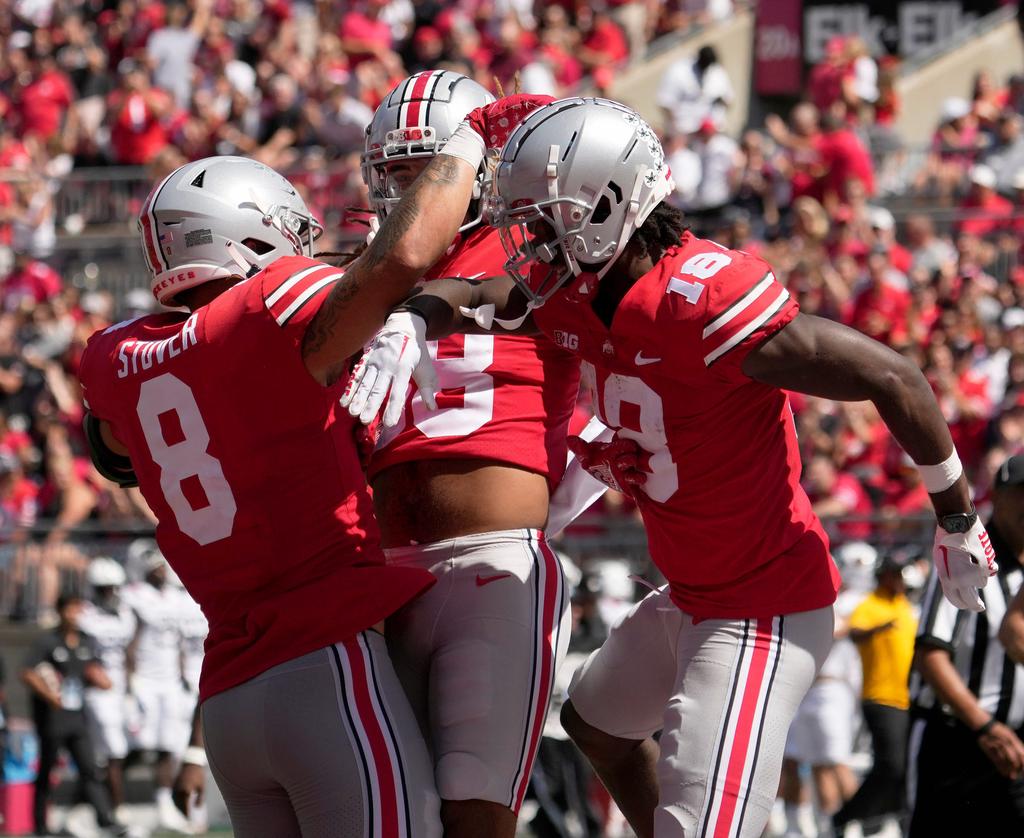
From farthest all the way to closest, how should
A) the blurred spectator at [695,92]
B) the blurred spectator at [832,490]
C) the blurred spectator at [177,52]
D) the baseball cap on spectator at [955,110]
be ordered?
the blurred spectator at [177,52] → the blurred spectator at [695,92] → the baseball cap on spectator at [955,110] → the blurred spectator at [832,490]

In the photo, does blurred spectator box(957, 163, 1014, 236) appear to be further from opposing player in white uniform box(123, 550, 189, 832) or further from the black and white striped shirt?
the black and white striped shirt

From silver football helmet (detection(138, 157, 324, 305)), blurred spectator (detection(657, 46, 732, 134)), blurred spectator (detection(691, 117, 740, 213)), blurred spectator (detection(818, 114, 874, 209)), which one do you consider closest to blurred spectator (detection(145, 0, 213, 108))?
blurred spectator (detection(657, 46, 732, 134))

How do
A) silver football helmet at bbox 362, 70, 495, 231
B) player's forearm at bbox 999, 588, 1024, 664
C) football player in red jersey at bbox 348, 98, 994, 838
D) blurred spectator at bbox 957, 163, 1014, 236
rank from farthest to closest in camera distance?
blurred spectator at bbox 957, 163, 1014, 236
player's forearm at bbox 999, 588, 1024, 664
silver football helmet at bbox 362, 70, 495, 231
football player in red jersey at bbox 348, 98, 994, 838

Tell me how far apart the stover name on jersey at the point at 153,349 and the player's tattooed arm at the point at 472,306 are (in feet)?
1.51

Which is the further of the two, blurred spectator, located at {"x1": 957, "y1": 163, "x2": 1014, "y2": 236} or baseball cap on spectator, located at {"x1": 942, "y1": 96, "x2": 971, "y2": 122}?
baseball cap on spectator, located at {"x1": 942, "y1": 96, "x2": 971, "y2": 122}

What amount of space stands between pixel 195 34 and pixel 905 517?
934 cm

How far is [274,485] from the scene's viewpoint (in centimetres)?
394

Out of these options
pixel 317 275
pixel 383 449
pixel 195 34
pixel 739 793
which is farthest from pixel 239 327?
pixel 195 34

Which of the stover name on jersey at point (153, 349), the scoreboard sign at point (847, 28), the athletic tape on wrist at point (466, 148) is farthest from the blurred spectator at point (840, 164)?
the stover name on jersey at point (153, 349)

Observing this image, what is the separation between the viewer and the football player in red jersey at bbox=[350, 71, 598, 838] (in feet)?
13.7

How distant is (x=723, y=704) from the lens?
4090 mm

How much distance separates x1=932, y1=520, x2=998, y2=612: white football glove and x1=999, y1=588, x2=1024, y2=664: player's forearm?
1062mm

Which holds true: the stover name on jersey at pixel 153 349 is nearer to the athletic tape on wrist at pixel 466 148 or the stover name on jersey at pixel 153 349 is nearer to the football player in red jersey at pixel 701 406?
the football player in red jersey at pixel 701 406

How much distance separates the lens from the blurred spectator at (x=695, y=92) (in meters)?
13.8
